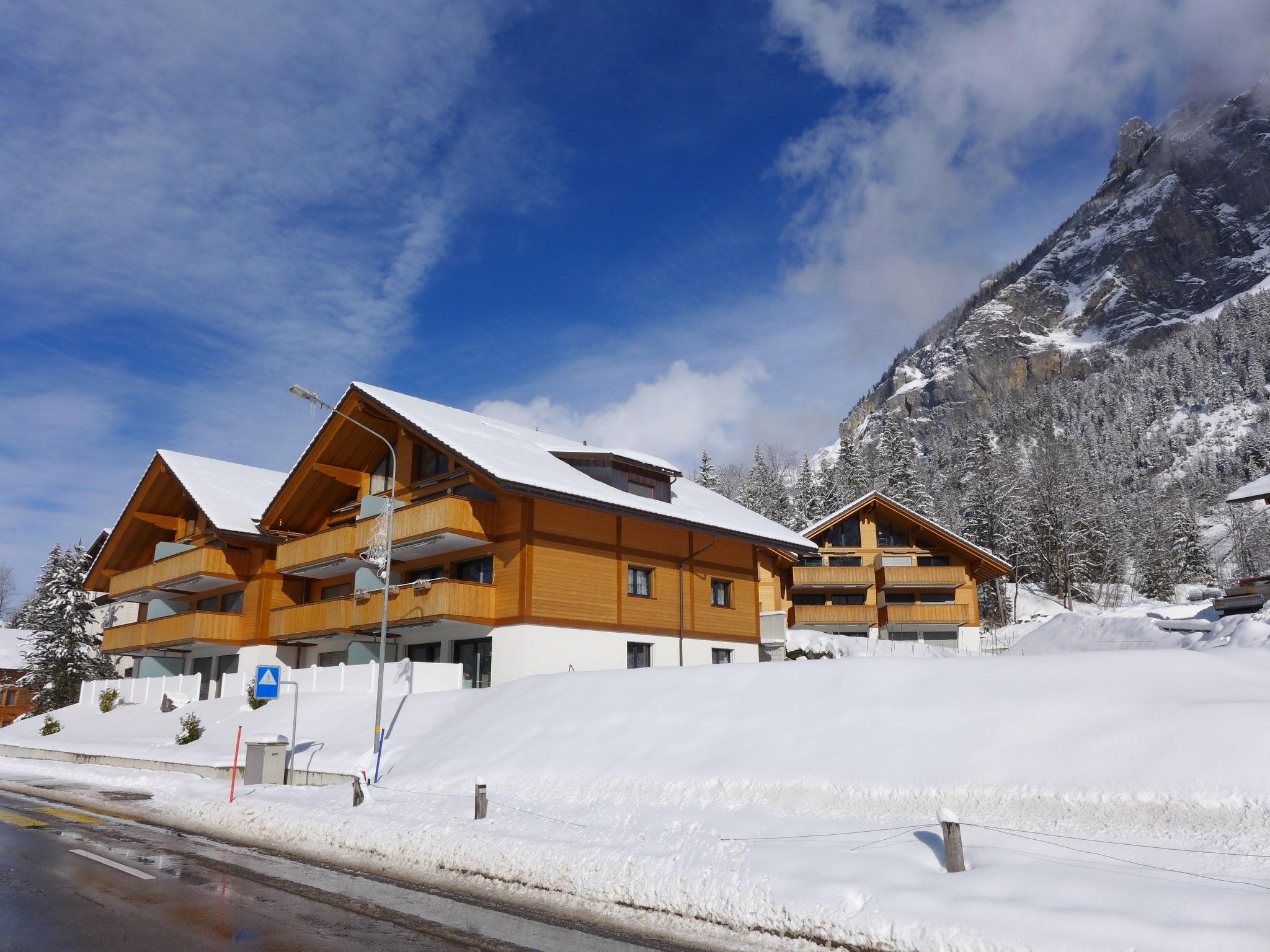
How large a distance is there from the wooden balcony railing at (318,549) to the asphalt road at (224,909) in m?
18.9

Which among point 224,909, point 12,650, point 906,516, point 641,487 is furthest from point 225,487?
point 12,650

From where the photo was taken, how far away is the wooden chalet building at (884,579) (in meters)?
56.9

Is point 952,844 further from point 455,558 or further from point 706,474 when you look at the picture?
point 706,474

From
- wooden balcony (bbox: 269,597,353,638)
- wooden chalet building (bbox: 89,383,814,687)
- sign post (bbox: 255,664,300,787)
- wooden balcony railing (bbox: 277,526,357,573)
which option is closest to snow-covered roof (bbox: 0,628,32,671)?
wooden chalet building (bbox: 89,383,814,687)

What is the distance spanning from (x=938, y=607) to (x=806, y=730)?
4507 centimetres

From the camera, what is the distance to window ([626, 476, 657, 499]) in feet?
112

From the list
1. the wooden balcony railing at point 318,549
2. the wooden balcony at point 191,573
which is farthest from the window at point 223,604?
the wooden balcony railing at point 318,549

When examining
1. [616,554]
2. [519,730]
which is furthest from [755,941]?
[616,554]

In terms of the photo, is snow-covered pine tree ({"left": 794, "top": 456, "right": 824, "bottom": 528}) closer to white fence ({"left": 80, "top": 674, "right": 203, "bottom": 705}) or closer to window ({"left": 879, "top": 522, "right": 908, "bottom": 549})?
window ({"left": 879, "top": 522, "right": 908, "bottom": 549})

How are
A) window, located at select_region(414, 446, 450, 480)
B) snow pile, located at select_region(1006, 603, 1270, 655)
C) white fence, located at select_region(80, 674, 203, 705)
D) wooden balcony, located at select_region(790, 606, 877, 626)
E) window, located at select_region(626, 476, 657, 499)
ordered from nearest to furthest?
snow pile, located at select_region(1006, 603, 1270, 655), window, located at select_region(414, 446, 450, 480), window, located at select_region(626, 476, 657, 499), white fence, located at select_region(80, 674, 203, 705), wooden balcony, located at select_region(790, 606, 877, 626)

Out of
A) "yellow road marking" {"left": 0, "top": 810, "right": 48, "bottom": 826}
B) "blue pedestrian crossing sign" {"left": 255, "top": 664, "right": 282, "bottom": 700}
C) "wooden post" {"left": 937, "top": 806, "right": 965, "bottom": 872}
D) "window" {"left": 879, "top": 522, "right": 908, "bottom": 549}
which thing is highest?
"window" {"left": 879, "top": 522, "right": 908, "bottom": 549}

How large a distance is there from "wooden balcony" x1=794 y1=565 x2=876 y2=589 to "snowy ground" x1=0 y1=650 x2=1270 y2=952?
133ft

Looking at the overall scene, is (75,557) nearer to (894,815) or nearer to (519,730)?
(519,730)

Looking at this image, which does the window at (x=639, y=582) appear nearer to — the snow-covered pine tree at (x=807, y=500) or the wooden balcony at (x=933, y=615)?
the wooden balcony at (x=933, y=615)
